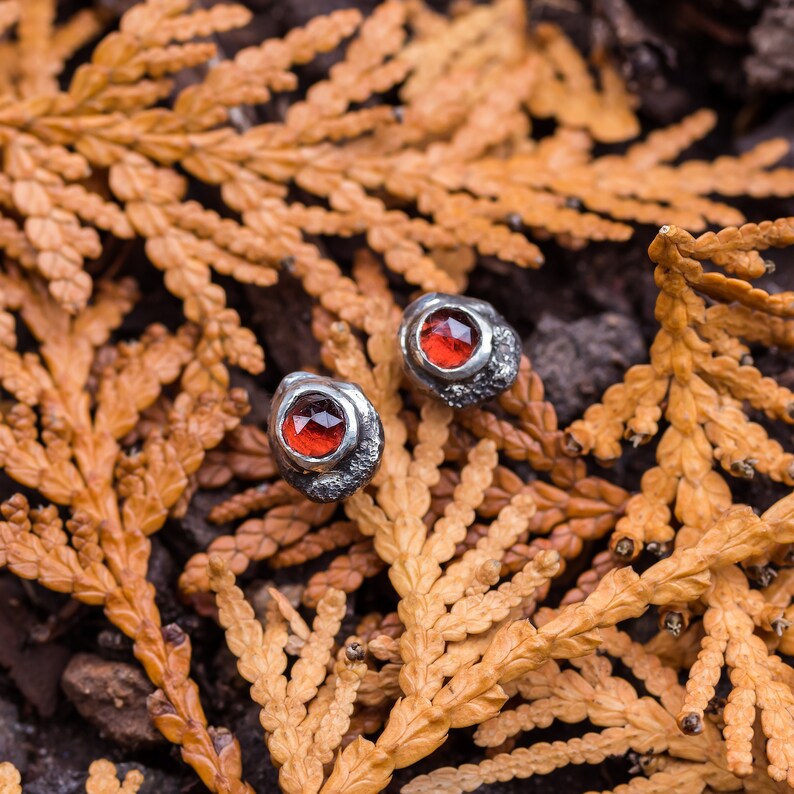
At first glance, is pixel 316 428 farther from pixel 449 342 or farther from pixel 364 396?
pixel 449 342

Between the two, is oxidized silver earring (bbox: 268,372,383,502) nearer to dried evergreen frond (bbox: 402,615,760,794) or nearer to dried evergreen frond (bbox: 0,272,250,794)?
dried evergreen frond (bbox: 0,272,250,794)

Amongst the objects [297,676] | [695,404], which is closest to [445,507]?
[297,676]

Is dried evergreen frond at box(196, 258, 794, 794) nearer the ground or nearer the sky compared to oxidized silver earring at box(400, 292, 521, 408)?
nearer the ground

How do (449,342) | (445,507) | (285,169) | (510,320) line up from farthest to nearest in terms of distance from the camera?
(510,320)
(285,169)
(445,507)
(449,342)

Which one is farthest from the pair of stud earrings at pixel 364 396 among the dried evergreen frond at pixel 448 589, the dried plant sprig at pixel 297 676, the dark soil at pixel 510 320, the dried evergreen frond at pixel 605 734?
the dried evergreen frond at pixel 605 734

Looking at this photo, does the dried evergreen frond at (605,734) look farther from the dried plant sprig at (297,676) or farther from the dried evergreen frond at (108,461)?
the dried evergreen frond at (108,461)

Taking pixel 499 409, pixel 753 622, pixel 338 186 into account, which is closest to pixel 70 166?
pixel 338 186

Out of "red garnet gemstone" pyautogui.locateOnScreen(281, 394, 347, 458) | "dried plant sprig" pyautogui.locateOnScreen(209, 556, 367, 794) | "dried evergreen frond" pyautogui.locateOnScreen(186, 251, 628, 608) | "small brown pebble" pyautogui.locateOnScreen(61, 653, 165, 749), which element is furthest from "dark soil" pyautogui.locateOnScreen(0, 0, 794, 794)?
"red garnet gemstone" pyautogui.locateOnScreen(281, 394, 347, 458)
